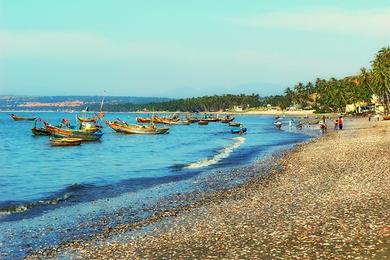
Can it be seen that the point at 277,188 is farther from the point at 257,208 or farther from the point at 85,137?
the point at 85,137

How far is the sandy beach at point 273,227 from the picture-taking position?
1362 cm

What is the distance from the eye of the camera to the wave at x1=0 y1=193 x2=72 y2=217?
25.0m

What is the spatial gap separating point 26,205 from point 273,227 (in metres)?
15.4

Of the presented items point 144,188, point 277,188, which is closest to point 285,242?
point 277,188

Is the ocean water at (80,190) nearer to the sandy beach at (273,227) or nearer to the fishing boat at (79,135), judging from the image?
the sandy beach at (273,227)

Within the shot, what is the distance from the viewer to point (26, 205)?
26531 millimetres

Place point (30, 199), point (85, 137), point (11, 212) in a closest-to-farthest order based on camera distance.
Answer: point (11, 212)
point (30, 199)
point (85, 137)

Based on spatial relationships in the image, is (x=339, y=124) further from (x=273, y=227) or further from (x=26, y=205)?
(x=273, y=227)

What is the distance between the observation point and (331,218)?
16875 mm

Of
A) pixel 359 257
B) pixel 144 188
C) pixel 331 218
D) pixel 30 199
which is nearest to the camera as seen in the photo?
pixel 359 257

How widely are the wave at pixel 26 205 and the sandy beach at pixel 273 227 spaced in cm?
838

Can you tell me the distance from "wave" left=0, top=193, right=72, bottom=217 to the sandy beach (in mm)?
8377

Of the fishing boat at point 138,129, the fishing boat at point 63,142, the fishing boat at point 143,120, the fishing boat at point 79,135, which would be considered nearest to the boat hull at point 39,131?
the fishing boat at point 79,135

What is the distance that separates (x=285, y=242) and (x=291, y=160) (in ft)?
90.7
